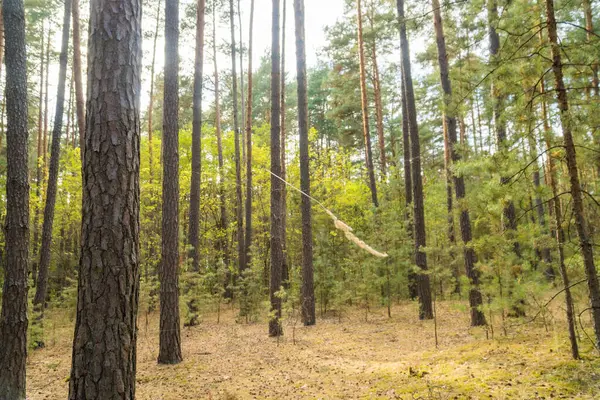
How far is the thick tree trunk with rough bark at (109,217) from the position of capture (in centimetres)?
247

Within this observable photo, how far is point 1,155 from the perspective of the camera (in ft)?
58.1

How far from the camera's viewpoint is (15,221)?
202 inches

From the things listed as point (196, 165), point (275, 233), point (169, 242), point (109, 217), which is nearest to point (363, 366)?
point (275, 233)

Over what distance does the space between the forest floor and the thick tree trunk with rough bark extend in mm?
3266

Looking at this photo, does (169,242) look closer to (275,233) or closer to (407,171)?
(275,233)

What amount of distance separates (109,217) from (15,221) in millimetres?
3659

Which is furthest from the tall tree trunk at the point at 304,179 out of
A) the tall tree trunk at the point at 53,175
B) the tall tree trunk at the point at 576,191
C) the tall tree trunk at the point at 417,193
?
the tall tree trunk at the point at 576,191

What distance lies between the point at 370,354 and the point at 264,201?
11.8 meters

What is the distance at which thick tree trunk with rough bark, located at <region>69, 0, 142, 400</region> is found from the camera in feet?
8.11

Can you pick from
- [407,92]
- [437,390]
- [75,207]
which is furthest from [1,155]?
[437,390]

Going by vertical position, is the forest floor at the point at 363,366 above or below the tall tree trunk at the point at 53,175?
below

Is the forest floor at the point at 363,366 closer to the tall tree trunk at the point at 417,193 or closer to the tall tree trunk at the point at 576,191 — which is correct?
the tall tree trunk at the point at 417,193

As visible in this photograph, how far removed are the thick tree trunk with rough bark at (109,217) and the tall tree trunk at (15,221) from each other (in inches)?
132

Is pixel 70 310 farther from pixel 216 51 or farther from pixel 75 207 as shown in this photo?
pixel 216 51
